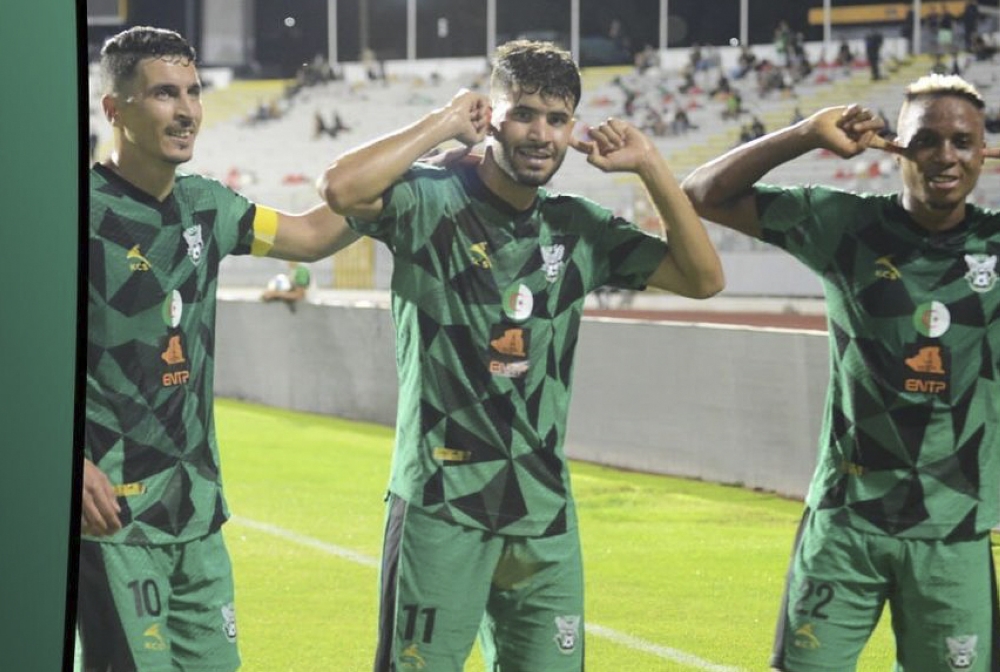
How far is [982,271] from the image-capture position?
308 centimetres

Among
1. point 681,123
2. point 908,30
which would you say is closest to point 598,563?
point 681,123

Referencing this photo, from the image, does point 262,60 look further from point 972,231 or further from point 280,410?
point 280,410

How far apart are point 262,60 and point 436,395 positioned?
92 cm

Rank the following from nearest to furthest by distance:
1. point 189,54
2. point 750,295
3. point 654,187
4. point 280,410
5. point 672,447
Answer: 1. point 654,187
2. point 189,54
3. point 672,447
4. point 750,295
5. point 280,410

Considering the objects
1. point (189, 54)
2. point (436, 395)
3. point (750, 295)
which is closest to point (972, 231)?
point (436, 395)

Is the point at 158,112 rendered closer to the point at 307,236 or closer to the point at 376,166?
the point at 307,236

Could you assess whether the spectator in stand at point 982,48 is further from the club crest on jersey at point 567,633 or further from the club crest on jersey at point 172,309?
the club crest on jersey at point 172,309

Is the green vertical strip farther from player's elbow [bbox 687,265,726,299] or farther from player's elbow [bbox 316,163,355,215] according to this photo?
player's elbow [bbox 687,265,726,299]

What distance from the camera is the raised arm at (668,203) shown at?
2.99 metres

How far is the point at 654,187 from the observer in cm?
300

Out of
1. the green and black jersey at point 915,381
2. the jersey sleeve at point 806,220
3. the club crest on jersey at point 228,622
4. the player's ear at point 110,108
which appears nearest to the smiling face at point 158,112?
the player's ear at point 110,108

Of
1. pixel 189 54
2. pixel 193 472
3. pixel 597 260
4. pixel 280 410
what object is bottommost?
pixel 280 410

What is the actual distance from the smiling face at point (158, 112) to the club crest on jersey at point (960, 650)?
1599 mm

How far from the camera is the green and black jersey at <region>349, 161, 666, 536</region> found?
3049 millimetres
